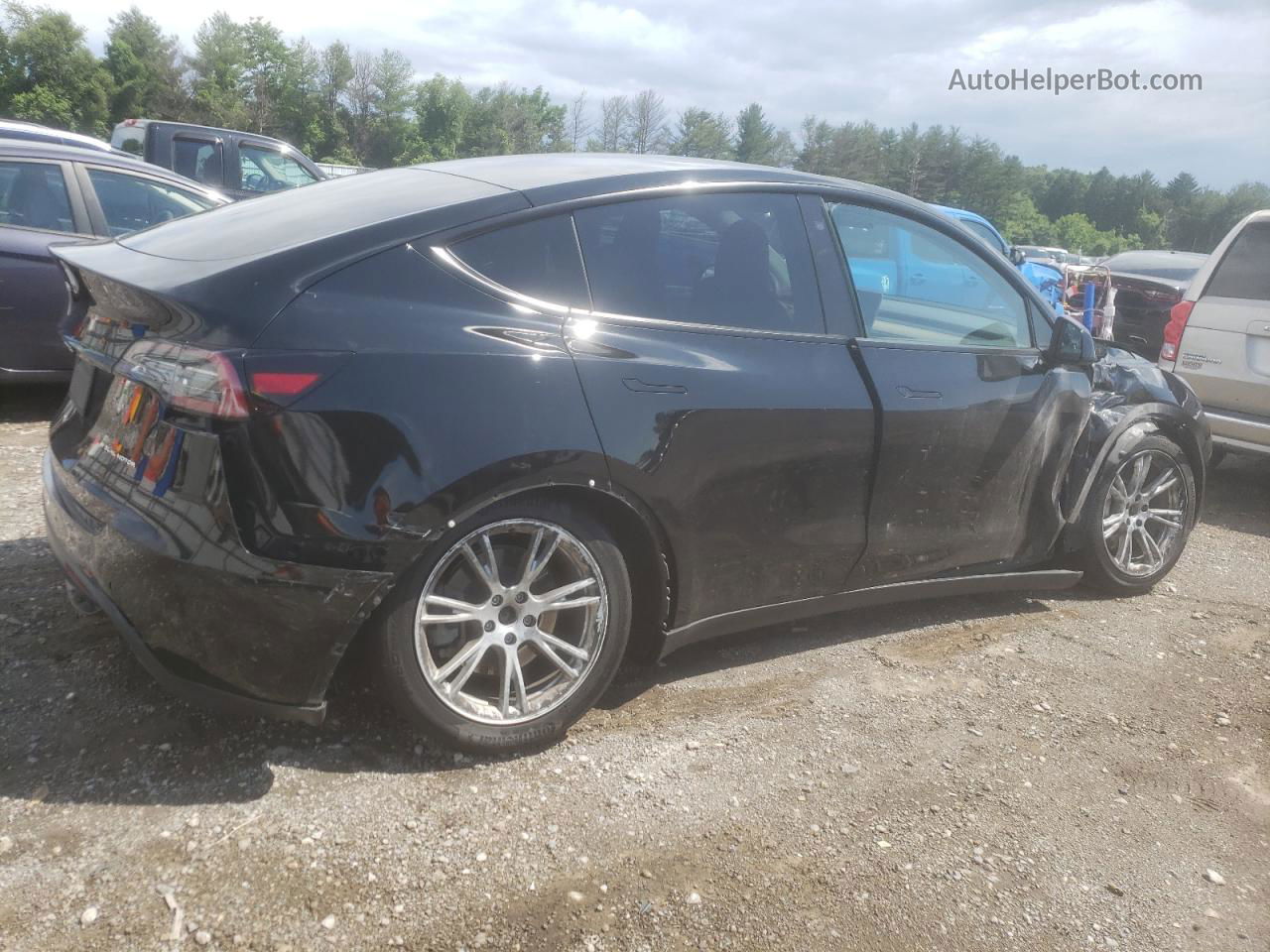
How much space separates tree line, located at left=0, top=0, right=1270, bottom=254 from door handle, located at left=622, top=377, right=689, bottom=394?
187ft

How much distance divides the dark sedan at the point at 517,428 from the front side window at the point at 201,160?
1012 centimetres

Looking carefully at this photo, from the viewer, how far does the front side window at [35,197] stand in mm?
6086

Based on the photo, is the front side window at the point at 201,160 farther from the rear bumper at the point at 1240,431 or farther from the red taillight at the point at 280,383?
the red taillight at the point at 280,383

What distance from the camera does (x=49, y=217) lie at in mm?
6223

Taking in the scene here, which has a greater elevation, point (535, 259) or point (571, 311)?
point (535, 259)

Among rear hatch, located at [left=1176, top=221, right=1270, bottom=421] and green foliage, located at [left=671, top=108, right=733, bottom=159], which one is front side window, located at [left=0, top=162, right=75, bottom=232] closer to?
rear hatch, located at [left=1176, top=221, right=1270, bottom=421]

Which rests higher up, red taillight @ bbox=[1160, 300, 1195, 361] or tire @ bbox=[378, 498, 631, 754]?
red taillight @ bbox=[1160, 300, 1195, 361]

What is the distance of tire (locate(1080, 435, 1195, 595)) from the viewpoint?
4449 millimetres

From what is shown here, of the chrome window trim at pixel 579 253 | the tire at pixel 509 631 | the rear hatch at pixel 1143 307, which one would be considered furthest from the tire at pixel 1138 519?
the rear hatch at pixel 1143 307

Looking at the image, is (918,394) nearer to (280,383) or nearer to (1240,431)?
(280,383)

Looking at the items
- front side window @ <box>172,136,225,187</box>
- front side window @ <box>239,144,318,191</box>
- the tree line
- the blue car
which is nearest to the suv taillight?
the blue car

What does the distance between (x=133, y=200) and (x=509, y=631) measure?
5.33m

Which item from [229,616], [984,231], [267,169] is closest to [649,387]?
[229,616]

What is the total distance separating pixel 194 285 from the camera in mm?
2502
